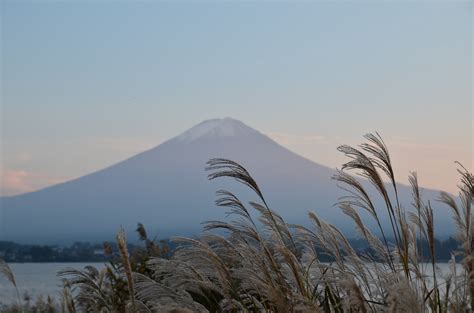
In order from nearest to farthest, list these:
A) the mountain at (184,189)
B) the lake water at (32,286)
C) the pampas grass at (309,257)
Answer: the pampas grass at (309,257) → the lake water at (32,286) → the mountain at (184,189)

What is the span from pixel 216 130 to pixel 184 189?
1301cm

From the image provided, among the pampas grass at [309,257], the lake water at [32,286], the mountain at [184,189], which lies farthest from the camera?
the mountain at [184,189]

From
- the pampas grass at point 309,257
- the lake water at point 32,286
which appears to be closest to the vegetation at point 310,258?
the pampas grass at point 309,257

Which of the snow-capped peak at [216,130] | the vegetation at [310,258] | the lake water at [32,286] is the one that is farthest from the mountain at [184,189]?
the vegetation at [310,258]

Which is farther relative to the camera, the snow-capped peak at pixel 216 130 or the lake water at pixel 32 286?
the snow-capped peak at pixel 216 130

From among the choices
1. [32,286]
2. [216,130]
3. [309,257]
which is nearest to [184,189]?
[216,130]

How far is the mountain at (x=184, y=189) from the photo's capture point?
94.9m

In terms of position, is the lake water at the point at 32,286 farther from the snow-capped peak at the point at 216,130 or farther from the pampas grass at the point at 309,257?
the snow-capped peak at the point at 216,130

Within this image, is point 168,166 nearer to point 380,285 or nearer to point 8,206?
point 8,206

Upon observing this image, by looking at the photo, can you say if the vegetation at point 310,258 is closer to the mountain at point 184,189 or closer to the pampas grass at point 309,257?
the pampas grass at point 309,257

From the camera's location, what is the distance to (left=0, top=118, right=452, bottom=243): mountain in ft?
311

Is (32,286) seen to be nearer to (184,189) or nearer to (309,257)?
(309,257)

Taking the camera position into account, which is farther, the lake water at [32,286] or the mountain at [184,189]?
the mountain at [184,189]

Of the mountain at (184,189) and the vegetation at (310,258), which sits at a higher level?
the mountain at (184,189)
